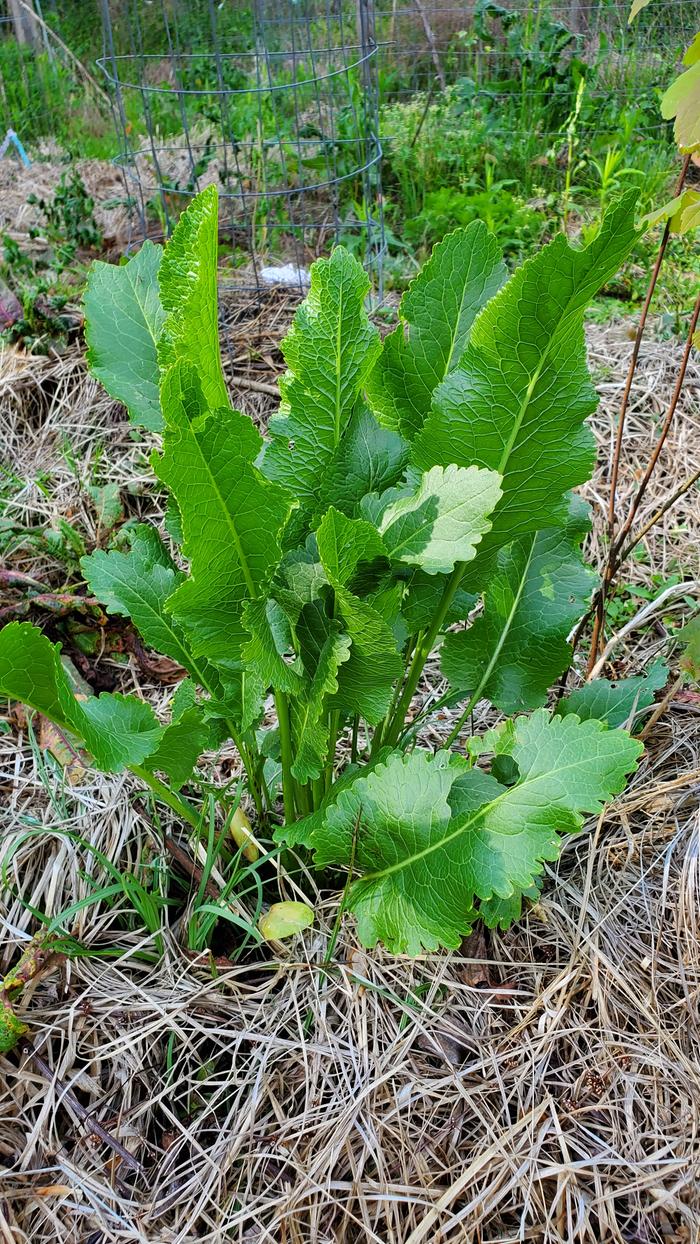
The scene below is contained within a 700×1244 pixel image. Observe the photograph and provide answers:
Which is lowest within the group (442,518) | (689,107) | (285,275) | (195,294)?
(285,275)

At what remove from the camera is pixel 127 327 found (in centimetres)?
129

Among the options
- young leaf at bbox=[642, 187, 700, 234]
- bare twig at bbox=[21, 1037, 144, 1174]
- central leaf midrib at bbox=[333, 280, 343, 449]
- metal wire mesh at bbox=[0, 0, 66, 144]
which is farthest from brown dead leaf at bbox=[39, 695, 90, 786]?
metal wire mesh at bbox=[0, 0, 66, 144]

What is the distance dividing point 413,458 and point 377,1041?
0.73 meters

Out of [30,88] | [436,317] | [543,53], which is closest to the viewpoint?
[436,317]

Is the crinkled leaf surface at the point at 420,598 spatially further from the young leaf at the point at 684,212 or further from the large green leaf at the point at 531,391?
the young leaf at the point at 684,212

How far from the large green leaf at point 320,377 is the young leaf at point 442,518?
17 centimetres

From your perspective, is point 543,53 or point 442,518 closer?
point 442,518

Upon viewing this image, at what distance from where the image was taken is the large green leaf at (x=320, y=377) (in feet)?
3.58

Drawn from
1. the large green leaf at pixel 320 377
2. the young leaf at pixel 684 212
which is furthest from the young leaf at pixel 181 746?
the young leaf at pixel 684 212

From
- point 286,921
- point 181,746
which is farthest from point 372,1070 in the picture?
point 181,746

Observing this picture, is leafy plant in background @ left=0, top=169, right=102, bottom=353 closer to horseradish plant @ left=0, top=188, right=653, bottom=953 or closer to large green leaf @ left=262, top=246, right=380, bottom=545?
horseradish plant @ left=0, top=188, right=653, bottom=953

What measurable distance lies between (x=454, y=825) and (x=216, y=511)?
0.46 metres

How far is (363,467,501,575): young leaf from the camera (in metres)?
0.95

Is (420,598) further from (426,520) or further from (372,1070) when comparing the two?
(372,1070)
